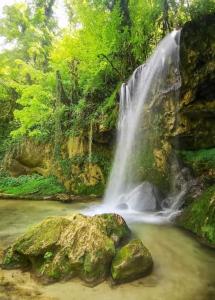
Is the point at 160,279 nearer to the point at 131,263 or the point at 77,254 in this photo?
the point at 131,263

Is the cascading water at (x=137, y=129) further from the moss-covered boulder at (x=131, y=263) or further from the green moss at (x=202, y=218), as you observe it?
the moss-covered boulder at (x=131, y=263)

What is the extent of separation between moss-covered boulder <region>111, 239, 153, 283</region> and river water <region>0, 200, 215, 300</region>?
116 mm

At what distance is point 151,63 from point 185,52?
4.63 ft

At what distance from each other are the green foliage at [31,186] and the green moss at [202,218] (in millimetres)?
6330

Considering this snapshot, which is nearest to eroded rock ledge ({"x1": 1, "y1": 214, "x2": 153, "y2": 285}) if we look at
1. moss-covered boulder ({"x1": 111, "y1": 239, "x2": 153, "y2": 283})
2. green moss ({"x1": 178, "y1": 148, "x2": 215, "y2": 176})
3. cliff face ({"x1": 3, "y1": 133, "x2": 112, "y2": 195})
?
moss-covered boulder ({"x1": 111, "y1": 239, "x2": 153, "y2": 283})

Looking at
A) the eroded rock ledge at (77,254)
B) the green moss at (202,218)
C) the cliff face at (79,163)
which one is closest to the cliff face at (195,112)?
the green moss at (202,218)

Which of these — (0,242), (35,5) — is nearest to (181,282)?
(0,242)

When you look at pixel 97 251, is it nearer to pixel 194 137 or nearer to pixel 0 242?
pixel 0 242

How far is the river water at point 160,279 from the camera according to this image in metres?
4.07

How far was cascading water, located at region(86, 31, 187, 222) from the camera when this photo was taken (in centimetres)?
938

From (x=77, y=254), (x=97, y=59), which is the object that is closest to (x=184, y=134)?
(x=97, y=59)

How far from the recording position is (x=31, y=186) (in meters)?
13.1

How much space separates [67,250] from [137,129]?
6981mm

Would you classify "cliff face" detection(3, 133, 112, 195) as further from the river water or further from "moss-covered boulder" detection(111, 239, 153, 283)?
"moss-covered boulder" detection(111, 239, 153, 283)
